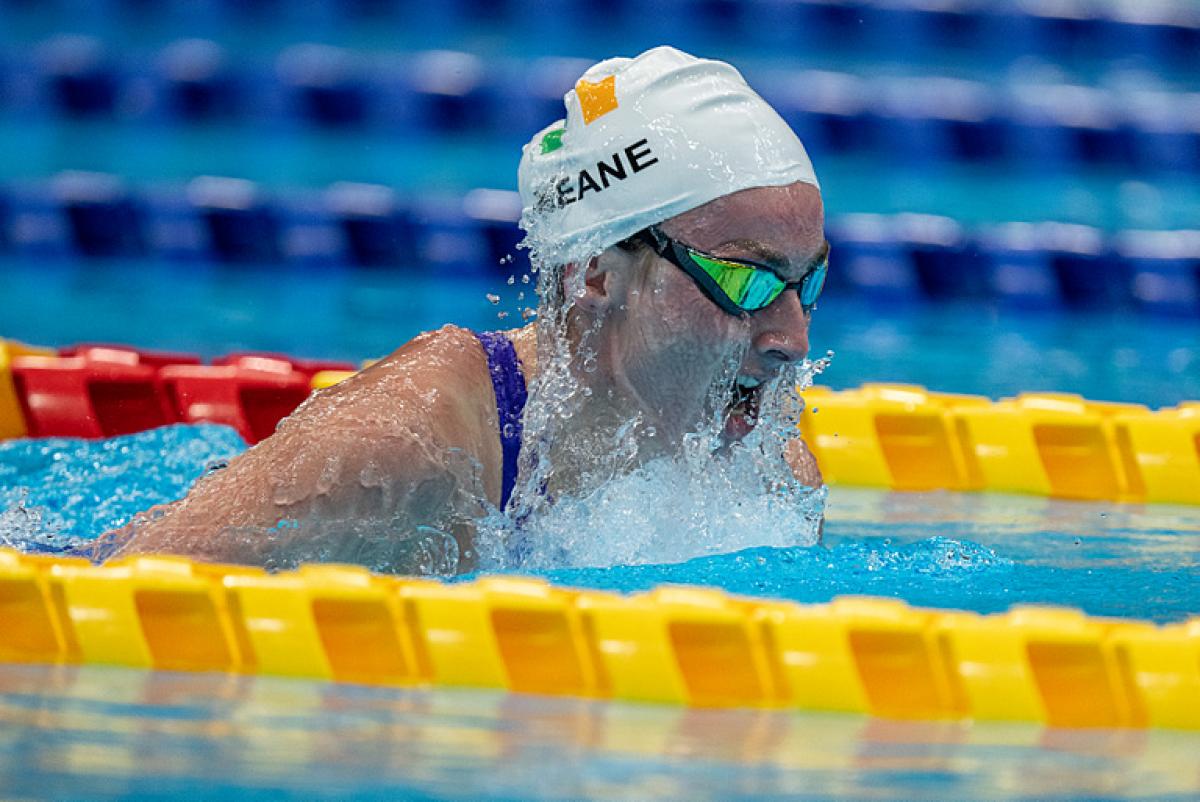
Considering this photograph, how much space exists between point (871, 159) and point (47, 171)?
3600 millimetres

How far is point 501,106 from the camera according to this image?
830cm

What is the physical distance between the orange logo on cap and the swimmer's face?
0.82ft

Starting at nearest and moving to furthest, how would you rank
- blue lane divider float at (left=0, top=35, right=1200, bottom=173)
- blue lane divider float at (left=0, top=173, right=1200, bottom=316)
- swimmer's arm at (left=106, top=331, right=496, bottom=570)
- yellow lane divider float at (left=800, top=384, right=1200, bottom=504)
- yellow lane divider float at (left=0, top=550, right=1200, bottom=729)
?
yellow lane divider float at (left=0, top=550, right=1200, bottom=729)
swimmer's arm at (left=106, top=331, right=496, bottom=570)
yellow lane divider float at (left=800, top=384, right=1200, bottom=504)
blue lane divider float at (left=0, top=173, right=1200, bottom=316)
blue lane divider float at (left=0, top=35, right=1200, bottom=173)

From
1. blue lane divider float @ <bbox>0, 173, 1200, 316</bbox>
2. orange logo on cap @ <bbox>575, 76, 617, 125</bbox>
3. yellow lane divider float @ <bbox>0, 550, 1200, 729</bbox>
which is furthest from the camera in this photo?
blue lane divider float @ <bbox>0, 173, 1200, 316</bbox>

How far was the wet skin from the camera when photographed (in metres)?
2.62

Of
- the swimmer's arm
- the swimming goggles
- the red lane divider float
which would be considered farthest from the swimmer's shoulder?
the red lane divider float

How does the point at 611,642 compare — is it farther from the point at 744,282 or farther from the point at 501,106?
the point at 501,106

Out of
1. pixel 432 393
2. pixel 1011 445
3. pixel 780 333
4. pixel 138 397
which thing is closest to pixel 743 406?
pixel 780 333

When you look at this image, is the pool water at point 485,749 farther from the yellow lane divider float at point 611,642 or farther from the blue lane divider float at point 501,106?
the blue lane divider float at point 501,106

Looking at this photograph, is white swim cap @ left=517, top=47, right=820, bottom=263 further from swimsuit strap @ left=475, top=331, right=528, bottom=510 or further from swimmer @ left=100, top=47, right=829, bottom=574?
swimsuit strap @ left=475, top=331, right=528, bottom=510

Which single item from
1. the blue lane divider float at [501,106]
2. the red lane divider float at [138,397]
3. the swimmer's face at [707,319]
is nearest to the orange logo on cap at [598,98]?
the swimmer's face at [707,319]

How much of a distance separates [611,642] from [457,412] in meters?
0.49

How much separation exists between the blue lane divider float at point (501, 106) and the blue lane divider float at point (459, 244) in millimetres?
1214

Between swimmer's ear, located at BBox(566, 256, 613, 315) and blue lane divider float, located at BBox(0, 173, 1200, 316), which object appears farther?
blue lane divider float, located at BBox(0, 173, 1200, 316)
